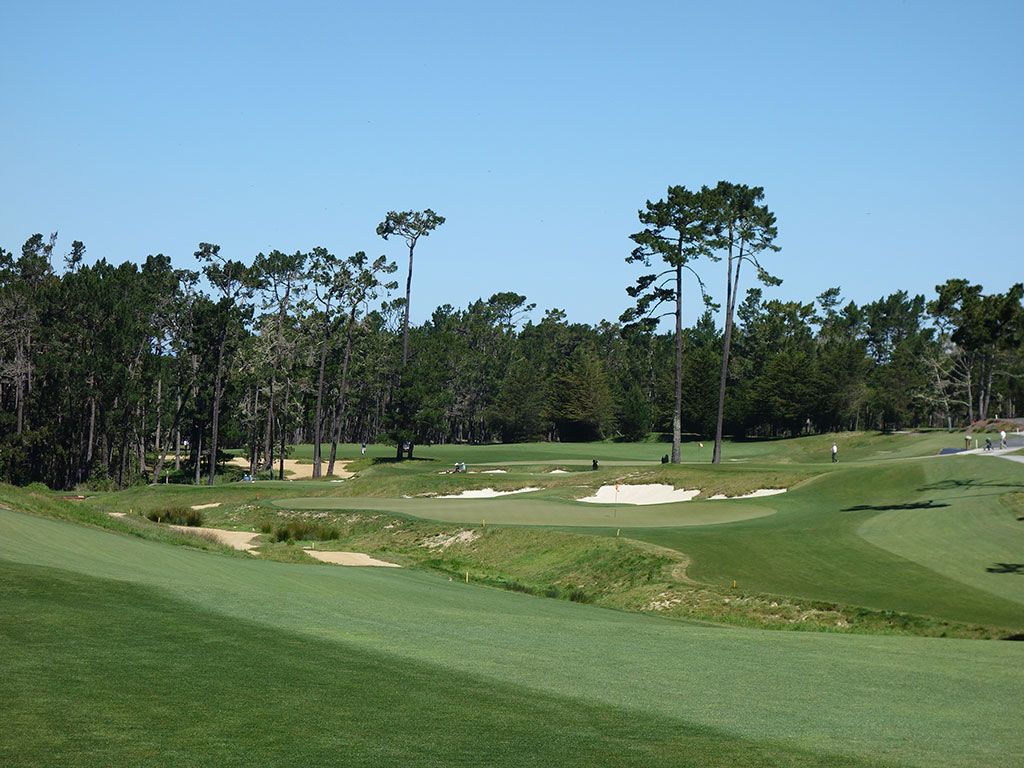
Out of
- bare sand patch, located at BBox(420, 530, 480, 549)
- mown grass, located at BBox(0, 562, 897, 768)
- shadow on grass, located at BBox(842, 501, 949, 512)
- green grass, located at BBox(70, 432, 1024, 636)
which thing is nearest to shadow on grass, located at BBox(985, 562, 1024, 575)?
green grass, located at BBox(70, 432, 1024, 636)

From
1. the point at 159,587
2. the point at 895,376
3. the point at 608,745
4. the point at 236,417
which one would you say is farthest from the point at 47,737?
the point at 895,376

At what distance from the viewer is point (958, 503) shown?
3797 cm

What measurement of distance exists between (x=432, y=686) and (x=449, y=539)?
2815cm

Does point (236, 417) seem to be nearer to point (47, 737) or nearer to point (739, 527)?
point (739, 527)

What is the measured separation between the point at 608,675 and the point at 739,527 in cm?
2467

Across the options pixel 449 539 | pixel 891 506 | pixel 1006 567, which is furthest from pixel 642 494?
pixel 1006 567

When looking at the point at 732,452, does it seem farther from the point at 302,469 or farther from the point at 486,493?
the point at 486,493

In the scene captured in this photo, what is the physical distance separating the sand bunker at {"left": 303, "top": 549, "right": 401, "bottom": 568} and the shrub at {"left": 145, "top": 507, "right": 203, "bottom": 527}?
12353 mm

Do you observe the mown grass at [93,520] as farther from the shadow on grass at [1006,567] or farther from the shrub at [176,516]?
the shadow on grass at [1006,567]

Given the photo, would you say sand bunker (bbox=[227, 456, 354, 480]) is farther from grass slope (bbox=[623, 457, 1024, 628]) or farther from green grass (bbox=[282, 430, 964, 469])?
grass slope (bbox=[623, 457, 1024, 628])

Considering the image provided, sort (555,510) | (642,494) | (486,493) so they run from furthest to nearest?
1. (486,493)
2. (642,494)
3. (555,510)

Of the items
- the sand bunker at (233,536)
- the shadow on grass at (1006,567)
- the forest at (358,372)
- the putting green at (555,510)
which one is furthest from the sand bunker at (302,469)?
the shadow on grass at (1006,567)

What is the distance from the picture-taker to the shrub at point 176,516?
155 ft

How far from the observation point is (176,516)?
48.2 m
